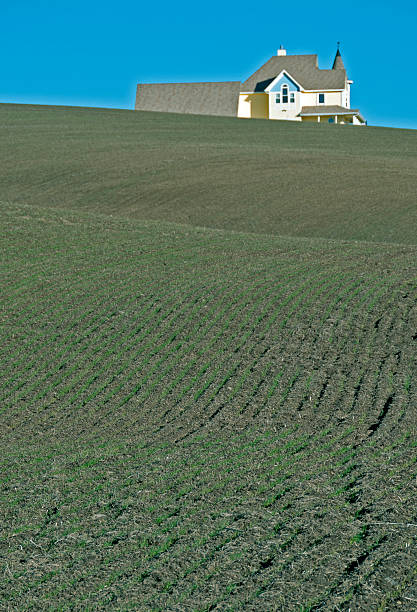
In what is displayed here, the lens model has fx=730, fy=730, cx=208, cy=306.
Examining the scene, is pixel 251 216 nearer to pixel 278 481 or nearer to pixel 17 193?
pixel 17 193

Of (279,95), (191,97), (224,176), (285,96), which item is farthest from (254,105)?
(224,176)

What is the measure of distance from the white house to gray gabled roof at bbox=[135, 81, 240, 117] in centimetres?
129

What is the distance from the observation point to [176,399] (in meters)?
9.85

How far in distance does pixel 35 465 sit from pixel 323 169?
93.6ft

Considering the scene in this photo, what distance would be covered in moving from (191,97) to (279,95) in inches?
362

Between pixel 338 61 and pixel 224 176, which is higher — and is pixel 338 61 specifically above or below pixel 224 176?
above

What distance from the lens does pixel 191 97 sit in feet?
246

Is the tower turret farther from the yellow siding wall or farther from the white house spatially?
the yellow siding wall

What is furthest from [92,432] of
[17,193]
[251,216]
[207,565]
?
[17,193]

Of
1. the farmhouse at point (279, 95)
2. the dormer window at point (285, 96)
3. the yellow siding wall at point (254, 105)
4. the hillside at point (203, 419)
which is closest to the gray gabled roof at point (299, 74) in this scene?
the farmhouse at point (279, 95)

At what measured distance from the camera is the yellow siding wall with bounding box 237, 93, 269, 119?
74.1m

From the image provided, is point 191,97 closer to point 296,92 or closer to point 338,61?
point 296,92

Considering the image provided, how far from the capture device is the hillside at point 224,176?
26188 millimetres

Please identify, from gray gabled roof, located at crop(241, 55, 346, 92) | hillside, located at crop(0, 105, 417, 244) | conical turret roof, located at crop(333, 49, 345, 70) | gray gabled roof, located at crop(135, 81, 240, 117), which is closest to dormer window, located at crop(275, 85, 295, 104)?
gray gabled roof, located at crop(241, 55, 346, 92)
